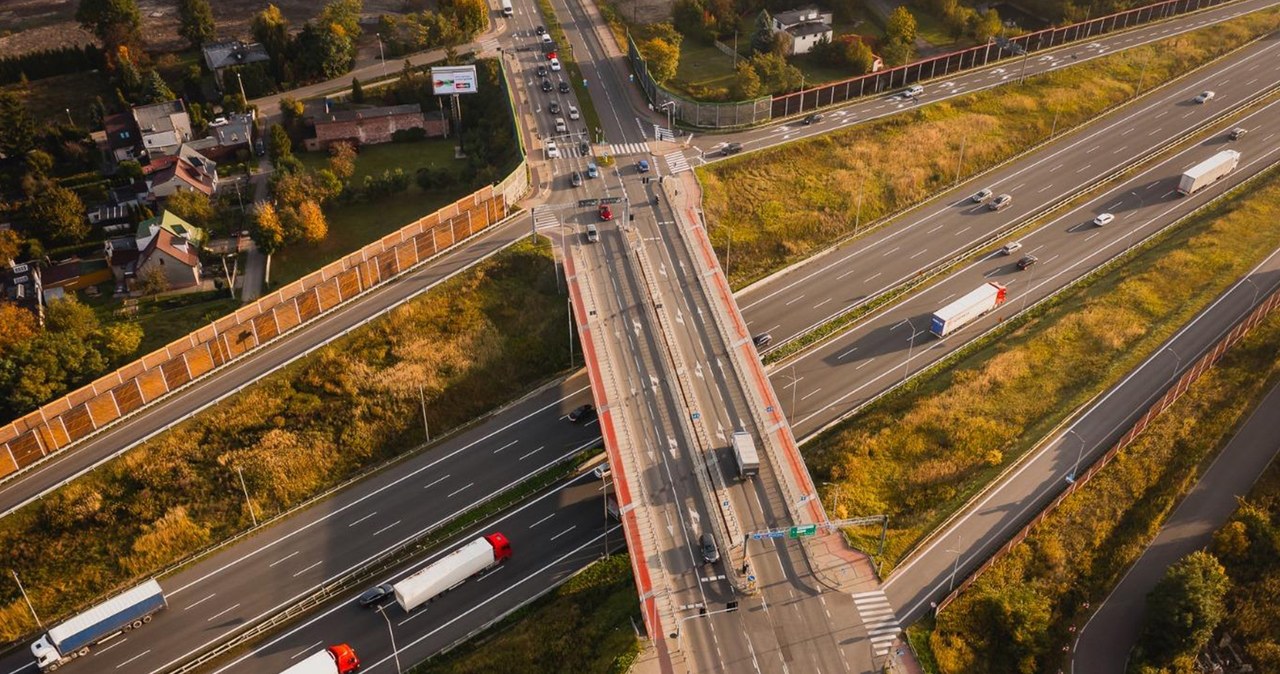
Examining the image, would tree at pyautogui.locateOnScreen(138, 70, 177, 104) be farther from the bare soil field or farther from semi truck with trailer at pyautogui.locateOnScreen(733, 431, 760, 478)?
semi truck with trailer at pyautogui.locateOnScreen(733, 431, 760, 478)

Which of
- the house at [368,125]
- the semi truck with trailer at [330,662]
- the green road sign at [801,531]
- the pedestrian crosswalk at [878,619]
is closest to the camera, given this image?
the green road sign at [801,531]

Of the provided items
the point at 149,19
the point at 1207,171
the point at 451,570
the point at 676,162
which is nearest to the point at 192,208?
the point at 676,162

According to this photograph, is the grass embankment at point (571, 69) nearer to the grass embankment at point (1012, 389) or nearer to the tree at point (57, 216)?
the grass embankment at point (1012, 389)

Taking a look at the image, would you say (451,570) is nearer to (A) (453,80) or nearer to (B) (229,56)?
(A) (453,80)

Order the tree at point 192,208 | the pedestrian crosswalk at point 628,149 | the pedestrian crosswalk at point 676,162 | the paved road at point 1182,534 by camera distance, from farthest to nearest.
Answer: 1. the pedestrian crosswalk at point 628,149
2. the pedestrian crosswalk at point 676,162
3. the tree at point 192,208
4. the paved road at point 1182,534

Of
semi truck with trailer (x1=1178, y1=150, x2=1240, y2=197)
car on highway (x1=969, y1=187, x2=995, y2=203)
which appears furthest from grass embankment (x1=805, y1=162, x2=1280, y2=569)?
car on highway (x1=969, y1=187, x2=995, y2=203)

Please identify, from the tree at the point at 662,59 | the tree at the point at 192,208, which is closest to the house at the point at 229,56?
the tree at the point at 192,208
